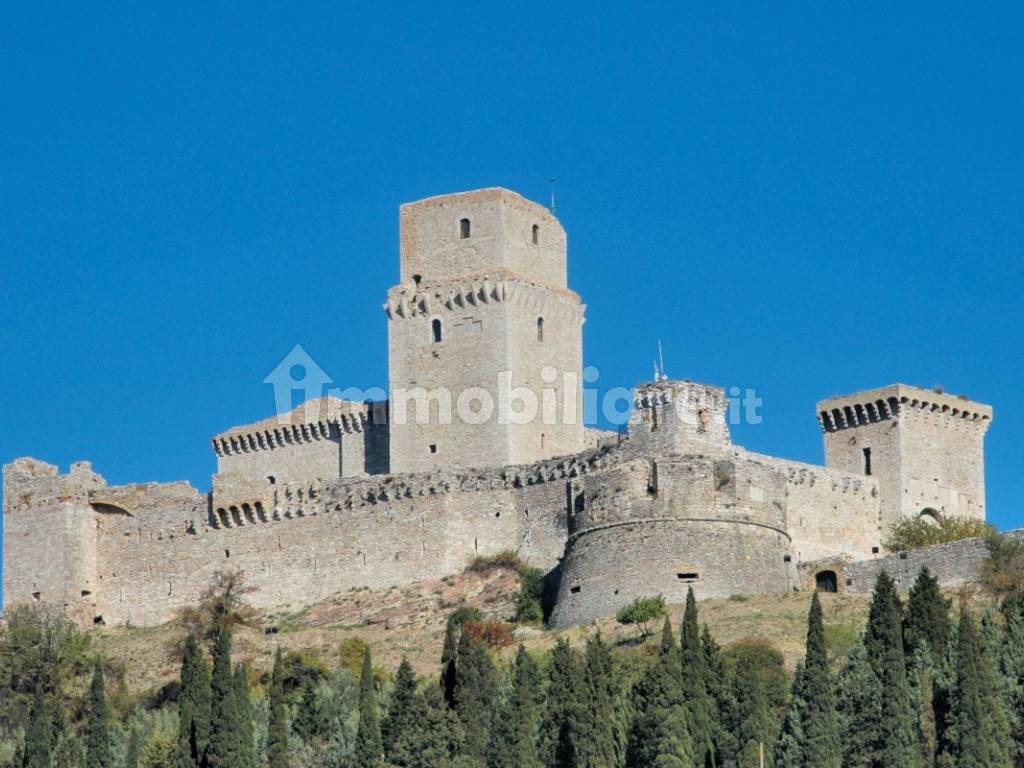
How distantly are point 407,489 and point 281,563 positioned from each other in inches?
154

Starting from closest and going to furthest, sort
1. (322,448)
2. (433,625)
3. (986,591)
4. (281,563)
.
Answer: (986,591)
(433,625)
(281,563)
(322,448)

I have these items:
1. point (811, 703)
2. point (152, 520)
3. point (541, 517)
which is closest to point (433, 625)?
point (541, 517)

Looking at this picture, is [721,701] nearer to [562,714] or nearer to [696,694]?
[696,694]

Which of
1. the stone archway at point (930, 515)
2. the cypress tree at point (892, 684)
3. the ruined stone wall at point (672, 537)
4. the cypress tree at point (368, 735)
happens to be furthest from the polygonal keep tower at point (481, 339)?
the cypress tree at point (892, 684)

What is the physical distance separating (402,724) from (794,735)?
739cm

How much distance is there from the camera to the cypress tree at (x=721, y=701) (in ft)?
185

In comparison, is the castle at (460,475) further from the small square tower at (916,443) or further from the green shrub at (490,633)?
the green shrub at (490,633)

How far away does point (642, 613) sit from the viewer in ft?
219

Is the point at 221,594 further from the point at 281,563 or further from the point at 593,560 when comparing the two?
the point at 593,560

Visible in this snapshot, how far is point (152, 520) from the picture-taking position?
80562mm

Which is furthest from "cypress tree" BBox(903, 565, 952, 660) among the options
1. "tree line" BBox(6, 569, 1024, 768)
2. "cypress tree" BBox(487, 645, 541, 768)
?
"cypress tree" BBox(487, 645, 541, 768)

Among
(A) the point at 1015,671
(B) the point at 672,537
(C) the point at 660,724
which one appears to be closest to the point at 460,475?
(B) the point at 672,537

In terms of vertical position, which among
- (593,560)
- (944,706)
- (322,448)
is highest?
(322,448)

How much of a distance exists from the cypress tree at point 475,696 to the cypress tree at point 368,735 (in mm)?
1594
